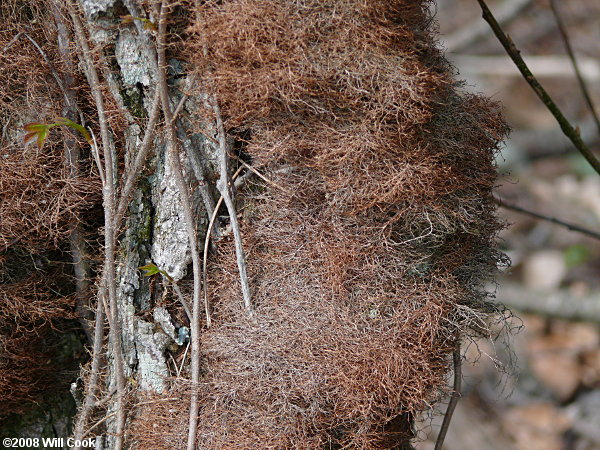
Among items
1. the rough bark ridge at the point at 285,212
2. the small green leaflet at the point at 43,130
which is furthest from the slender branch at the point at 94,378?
the small green leaflet at the point at 43,130

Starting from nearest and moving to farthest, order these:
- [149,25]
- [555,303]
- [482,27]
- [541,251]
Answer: [149,25] → [555,303] → [482,27] → [541,251]

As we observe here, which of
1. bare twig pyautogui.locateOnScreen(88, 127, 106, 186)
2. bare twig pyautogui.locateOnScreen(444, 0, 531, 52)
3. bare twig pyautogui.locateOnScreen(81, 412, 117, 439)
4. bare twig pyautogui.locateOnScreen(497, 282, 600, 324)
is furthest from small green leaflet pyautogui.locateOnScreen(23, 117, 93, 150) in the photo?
bare twig pyautogui.locateOnScreen(444, 0, 531, 52)

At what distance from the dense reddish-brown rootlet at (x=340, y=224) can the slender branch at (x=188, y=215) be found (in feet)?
0.08

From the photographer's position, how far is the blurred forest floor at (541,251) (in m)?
4.01

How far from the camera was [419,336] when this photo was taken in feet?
3.99

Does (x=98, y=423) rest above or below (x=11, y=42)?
below

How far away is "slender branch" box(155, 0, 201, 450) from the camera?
1.22 m

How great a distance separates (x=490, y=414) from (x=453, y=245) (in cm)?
335

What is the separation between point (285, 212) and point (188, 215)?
0.65ft

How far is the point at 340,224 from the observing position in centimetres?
123

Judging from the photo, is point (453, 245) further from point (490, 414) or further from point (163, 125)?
point (490, 414)

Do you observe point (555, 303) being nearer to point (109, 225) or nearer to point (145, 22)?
point (109, 225)

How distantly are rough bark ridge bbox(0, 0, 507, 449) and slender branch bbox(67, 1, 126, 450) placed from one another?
22 mm

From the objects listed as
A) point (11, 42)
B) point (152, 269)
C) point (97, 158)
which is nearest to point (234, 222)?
point (152, 269)
